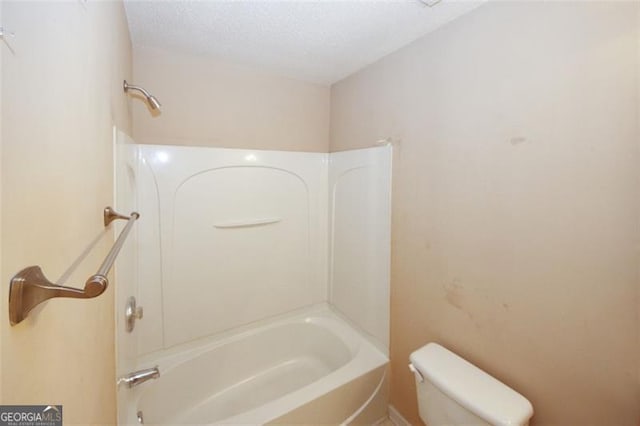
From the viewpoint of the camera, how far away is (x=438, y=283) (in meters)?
1.45

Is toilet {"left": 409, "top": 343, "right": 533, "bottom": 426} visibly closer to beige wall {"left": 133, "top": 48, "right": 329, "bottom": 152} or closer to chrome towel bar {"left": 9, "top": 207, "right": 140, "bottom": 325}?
chrome towel bar {"left": 9, "top": 207, "right": 140, "bottom": 325}

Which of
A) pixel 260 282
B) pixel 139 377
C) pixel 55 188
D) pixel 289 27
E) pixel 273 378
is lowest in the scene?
pixel 273 378

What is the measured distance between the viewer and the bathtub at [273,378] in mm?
1451

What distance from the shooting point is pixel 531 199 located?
107cm

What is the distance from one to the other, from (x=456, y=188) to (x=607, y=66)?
64 cm

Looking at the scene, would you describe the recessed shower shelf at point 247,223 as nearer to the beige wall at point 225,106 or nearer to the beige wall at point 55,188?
the beige wall at point 225,106

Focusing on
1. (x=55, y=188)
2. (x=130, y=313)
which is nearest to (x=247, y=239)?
(x=130, y=313)

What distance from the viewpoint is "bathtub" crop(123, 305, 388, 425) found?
1451 mm

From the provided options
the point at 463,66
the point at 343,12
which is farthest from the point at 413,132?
the point at 343,12

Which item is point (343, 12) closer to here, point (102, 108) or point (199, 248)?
point (102, 108)

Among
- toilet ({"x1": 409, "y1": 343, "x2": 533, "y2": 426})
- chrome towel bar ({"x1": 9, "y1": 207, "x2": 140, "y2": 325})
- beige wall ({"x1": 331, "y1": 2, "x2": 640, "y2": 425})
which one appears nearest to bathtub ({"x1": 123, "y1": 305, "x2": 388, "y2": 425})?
beige wall ({"x1": 331, "y1": 2, "x2": 640, "y2": 425})

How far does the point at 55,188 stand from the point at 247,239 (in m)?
1.53

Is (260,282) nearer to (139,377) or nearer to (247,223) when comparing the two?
(247,223)

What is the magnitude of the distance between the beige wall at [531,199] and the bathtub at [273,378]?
13.8 inches
